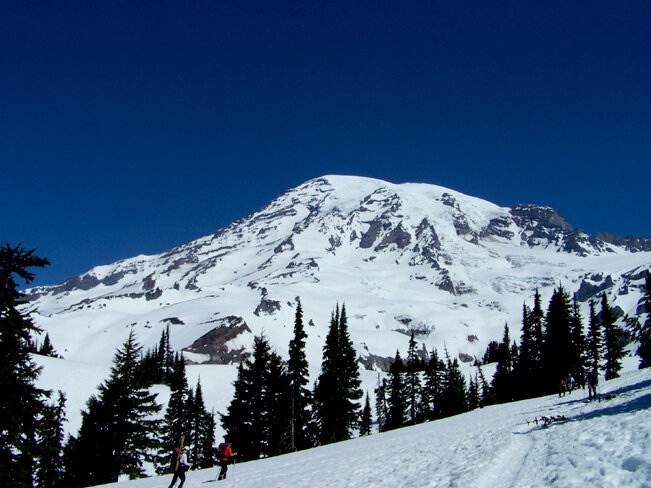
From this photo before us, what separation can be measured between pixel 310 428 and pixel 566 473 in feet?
135

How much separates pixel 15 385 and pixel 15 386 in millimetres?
46

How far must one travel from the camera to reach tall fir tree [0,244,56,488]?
1922 cm

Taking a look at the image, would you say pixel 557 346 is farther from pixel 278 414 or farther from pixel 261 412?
pixel 261 412

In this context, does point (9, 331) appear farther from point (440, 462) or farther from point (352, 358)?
point (352, 358)

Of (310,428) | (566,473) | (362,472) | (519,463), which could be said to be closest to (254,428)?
(310,428)

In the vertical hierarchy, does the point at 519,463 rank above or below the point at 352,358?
below

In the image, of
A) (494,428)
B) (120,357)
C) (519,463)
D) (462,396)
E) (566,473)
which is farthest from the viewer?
(462,396)

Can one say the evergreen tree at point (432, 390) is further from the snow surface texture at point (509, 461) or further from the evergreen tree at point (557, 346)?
the snow surface texture at point (509, 461)

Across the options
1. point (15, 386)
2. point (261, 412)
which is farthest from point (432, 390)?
point (15, 386)

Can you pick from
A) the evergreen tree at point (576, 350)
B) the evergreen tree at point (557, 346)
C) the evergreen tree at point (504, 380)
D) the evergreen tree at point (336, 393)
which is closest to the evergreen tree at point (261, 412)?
the evergreen tree at point (336, 393)

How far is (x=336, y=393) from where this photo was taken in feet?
171

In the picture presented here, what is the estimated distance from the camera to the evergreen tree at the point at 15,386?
756 inches

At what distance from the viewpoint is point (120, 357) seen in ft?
118

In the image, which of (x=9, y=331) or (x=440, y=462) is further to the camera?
(x=9, y=331)
